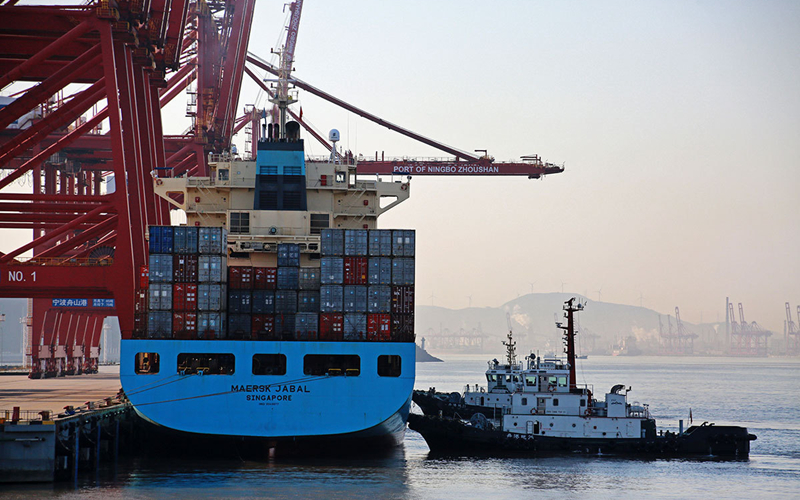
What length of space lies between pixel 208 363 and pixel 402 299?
7.78 m

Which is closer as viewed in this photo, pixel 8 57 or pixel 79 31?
pixel 79 31

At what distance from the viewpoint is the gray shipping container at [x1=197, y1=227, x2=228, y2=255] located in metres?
38.3

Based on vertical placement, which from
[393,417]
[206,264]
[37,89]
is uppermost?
[37,89]

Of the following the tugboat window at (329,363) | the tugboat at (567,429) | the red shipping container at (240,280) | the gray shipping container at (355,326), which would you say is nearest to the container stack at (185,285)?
the red shipping container at (240,280)

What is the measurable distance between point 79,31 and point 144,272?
39.4ft

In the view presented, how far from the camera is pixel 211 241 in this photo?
1516 inches

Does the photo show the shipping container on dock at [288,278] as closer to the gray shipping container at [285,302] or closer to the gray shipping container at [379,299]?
the gray shipping container at [285,302]

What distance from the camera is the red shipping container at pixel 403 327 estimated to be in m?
37.6

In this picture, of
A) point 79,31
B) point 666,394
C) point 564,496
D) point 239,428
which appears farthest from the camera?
point 666,394

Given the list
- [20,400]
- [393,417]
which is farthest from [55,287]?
[393,417]

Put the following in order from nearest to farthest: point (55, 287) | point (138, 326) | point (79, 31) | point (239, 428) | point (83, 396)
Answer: point (239, 428)
point (138, 326)
point (79, 31)
point (55, 287)
point (83, 396)

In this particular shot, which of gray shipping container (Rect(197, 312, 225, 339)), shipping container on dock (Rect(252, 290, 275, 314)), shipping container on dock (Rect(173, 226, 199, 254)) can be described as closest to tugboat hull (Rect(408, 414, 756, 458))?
shipping container on dock (Rect(252, 290, 275, 314))

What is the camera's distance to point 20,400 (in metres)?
51.7

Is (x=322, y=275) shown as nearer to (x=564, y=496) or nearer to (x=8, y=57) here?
(x=564, y=496)
